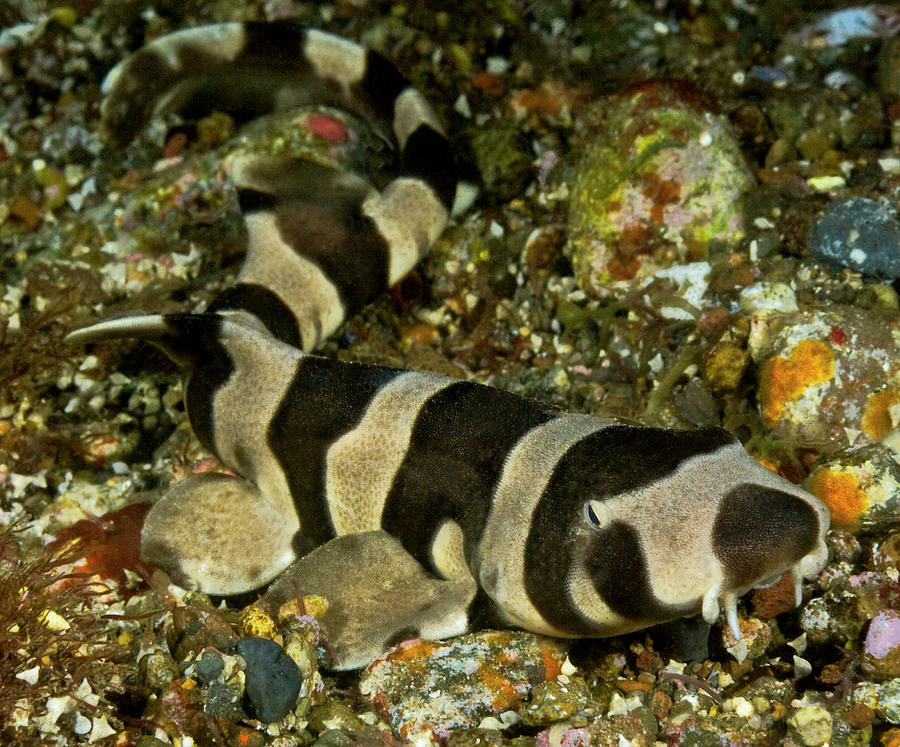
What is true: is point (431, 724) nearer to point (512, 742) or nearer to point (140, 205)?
point (512, 742)

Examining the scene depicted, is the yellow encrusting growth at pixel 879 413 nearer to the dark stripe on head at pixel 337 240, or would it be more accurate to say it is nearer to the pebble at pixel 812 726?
the pebble at pixel 812 726

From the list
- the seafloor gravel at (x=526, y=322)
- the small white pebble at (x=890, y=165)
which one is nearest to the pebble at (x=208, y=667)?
the seafloor gravel at (x=526, y=322)

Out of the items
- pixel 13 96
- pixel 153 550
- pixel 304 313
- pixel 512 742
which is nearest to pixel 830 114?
pixel 304 313

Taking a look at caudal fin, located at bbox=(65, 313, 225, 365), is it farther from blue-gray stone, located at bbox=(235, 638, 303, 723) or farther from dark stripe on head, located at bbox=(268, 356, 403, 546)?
blue-gray stone, located at bbox=(235, 638, 303, 723)

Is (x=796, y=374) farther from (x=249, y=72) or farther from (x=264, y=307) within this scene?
(x=249, y=72)

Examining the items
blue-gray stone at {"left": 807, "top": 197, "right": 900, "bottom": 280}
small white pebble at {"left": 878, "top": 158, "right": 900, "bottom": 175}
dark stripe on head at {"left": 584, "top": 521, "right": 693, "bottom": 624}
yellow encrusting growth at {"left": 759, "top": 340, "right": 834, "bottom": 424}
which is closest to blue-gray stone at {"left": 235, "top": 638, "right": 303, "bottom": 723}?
dark stripe on head at {"left": 584, "top": 521, "right": 693, "bottom": 624}

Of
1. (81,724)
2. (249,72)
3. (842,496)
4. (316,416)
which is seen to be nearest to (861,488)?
(842,496)
